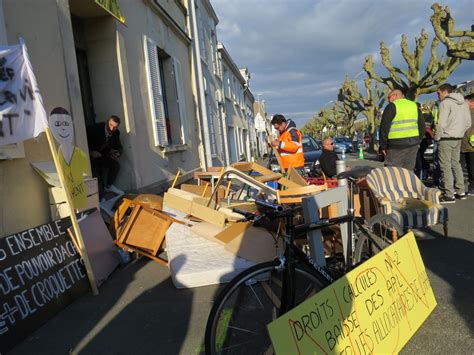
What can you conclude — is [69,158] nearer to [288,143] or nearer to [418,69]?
[288,143]

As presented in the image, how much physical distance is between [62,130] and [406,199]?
15.0 ft

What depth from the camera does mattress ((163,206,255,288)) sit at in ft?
12.9

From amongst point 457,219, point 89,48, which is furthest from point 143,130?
point 457,219

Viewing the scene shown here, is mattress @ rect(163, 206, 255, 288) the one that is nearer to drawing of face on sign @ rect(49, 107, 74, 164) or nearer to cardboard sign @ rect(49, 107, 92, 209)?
cardboard sign @ rect(49, 107, 92, 209)

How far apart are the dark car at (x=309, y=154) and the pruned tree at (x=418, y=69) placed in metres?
12.7

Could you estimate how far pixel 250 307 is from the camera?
2.33 m

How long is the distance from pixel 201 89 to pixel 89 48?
5784mm

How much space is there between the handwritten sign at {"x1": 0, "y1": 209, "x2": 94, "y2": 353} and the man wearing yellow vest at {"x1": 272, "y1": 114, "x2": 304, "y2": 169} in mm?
3967

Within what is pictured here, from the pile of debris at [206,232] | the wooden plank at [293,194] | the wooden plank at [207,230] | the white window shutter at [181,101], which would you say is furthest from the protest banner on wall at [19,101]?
the white window shutter at [181,101]

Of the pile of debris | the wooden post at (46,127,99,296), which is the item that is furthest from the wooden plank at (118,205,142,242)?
the wooden post at (46,127,99,296)

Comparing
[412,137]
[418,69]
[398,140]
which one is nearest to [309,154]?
[398,140]

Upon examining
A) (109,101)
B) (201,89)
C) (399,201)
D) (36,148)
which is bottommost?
(399,201)

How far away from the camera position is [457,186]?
7371 millimetres

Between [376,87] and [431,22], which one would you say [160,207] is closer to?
[431,22]
